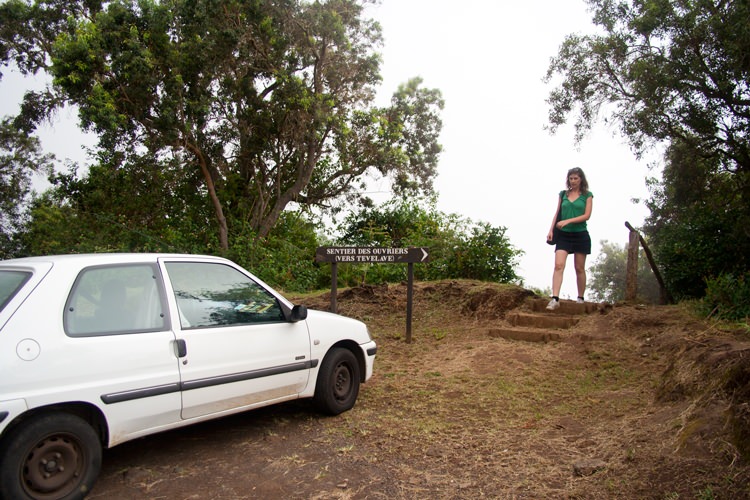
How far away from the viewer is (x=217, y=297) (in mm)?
4672

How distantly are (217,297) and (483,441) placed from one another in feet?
8.13

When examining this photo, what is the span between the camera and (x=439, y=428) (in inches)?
205

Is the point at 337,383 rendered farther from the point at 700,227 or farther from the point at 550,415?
the point at 700,227

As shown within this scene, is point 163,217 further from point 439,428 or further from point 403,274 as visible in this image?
point 439,428

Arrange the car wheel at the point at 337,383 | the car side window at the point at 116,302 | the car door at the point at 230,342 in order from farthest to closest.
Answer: the car wheel at the point at 337,383 < the car door at the point at 230,342 < the car side window at the point at 116,302

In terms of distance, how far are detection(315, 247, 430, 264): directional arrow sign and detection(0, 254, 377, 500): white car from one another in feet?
12.3

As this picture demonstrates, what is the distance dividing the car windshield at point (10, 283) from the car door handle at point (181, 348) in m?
1.05

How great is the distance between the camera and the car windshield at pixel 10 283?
11.5 ft

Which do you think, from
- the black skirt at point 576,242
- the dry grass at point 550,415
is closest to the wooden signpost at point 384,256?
the dry grass at point 550,415

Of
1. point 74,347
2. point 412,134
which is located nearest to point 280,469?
point 74,347

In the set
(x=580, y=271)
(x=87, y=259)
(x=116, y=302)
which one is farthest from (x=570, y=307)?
(x=87, y=259)

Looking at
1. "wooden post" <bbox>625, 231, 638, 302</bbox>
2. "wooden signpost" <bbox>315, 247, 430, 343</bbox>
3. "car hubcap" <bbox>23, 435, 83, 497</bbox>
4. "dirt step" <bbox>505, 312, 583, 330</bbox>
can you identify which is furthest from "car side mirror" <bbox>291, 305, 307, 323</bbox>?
"wooden post" <bbox>625, 231, 638, 302</bbox>

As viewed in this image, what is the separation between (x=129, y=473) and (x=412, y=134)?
58.3 ft

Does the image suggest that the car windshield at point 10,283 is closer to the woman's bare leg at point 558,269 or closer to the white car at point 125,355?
the white car at point 125,355
